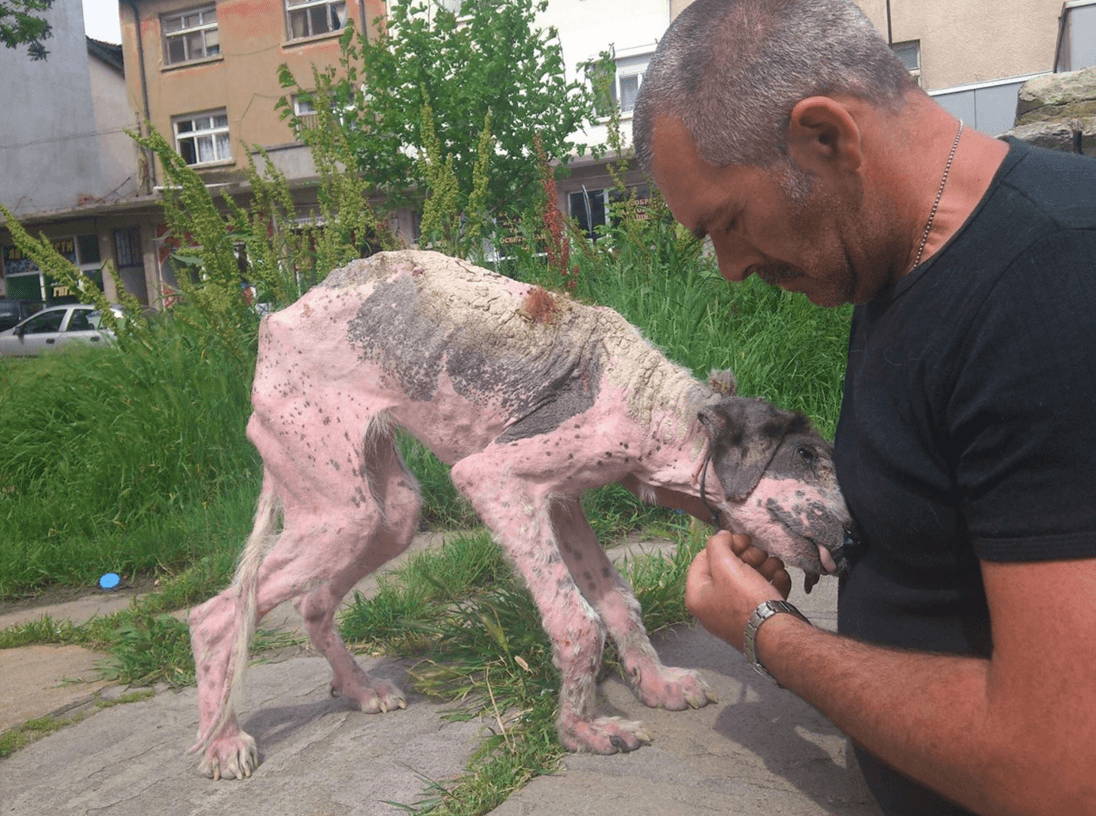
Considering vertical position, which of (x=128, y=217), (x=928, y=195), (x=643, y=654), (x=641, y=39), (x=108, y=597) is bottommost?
(x=108, y=597)

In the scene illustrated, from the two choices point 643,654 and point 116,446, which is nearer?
point 643,654

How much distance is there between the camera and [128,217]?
29.2 meters

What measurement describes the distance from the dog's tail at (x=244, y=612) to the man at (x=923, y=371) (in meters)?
1.60

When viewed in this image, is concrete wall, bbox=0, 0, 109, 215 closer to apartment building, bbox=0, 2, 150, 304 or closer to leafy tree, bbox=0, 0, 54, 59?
apartment building, bbox=0, 2, 150, 304

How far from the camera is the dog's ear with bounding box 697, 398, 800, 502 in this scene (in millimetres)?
2646

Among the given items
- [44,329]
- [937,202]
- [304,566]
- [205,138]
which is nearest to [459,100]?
[304,566]

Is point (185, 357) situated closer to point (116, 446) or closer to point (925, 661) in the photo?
point (116, 446)

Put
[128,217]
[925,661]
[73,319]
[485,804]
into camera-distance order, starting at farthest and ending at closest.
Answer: [128,217], [73,319], [485,804], [925,661]

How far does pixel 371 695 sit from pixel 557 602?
885mm

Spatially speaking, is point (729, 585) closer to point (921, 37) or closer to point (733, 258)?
point (733, 258)

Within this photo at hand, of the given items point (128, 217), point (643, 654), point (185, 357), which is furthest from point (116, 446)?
point (128, 217)

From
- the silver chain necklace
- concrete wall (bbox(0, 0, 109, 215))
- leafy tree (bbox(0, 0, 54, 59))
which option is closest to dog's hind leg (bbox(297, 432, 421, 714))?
the silver chain necklace

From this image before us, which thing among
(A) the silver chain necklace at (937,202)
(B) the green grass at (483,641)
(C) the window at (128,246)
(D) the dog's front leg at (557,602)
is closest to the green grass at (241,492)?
(B) the green grass at (483,641)

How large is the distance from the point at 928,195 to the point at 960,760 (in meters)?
0.97
